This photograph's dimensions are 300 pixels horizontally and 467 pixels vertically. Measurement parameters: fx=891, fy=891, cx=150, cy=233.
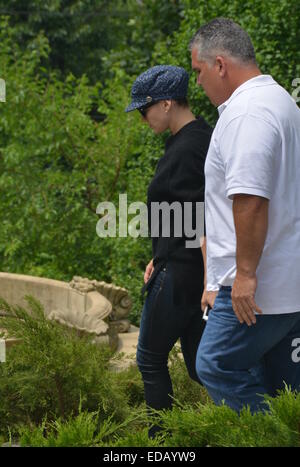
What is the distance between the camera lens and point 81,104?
9094mm

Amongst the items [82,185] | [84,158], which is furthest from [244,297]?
[84,158]

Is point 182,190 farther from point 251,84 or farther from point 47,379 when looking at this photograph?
point 47,379

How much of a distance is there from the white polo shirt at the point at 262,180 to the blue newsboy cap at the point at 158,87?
2.23ft

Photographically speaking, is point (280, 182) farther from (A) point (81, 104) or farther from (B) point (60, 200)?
(A) point (81, 104)

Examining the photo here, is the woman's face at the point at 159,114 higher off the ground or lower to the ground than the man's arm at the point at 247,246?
higher

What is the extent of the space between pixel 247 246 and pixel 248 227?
0.06m

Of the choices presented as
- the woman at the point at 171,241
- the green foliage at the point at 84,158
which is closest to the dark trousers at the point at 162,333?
the woman at the point at 171,241

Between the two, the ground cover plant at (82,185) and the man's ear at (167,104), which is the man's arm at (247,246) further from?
the ground cover plant at (82,185)

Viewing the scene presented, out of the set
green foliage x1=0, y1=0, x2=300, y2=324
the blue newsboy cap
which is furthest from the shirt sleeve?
green foliage x1=0, y1=0, x2=300, y2=324

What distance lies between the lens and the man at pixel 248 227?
2.88 meters

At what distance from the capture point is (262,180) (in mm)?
2850

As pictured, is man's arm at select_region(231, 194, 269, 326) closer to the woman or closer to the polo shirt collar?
the polo shirt collar
